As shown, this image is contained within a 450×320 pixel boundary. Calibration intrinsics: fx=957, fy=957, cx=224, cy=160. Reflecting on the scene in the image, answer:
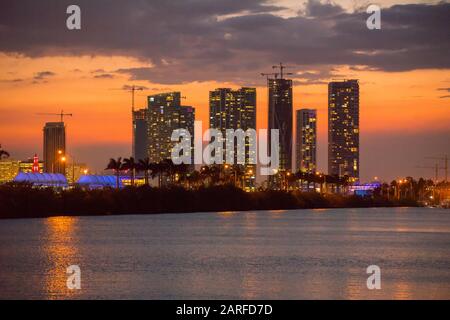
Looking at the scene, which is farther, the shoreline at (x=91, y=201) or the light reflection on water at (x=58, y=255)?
the shoreline at (x=91, y=201)

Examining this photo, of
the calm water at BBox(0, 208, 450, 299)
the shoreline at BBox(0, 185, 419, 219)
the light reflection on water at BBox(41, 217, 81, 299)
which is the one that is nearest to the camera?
the light reflection on water at BBox(41, 217, 81, 299)

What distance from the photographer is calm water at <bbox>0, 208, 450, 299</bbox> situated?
56.2 metres

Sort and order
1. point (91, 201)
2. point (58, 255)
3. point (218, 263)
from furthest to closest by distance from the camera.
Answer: point (91, 201)
point (58, 255)
point (218, 263)

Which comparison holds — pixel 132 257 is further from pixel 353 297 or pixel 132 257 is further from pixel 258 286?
pixel 353 297

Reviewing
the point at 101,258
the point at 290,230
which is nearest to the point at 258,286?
the point at 101,258

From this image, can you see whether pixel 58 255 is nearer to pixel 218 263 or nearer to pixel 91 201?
pixel 218 263

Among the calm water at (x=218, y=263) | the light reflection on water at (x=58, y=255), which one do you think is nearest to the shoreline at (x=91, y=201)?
the light reflection on water at (x=58, y=255)

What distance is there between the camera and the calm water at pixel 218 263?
5616cm

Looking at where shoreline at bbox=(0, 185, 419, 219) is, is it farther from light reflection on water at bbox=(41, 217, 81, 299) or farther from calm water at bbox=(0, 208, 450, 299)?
calm water at bbox=(0, 208, 450, 299)

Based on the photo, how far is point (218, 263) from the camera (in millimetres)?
74812

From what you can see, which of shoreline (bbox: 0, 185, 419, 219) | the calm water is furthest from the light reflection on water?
shoreline (bbox: 0, 185, 419, 219)

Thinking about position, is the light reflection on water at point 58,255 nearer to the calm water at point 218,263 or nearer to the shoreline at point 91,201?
the calm water at point 218,263

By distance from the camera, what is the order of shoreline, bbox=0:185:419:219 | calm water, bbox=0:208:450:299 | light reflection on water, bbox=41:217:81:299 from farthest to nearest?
shoreline, bbox=0:185:419:219, calm water, bbox=0:208:450:299, light reflection on water, bbox=41:217:81:299

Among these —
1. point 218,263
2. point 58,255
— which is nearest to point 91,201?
point 58,255
